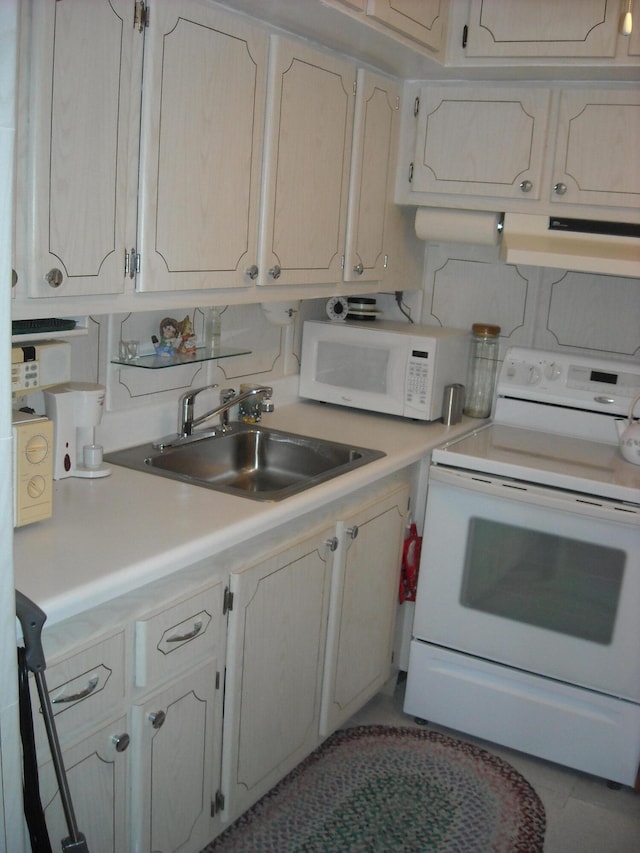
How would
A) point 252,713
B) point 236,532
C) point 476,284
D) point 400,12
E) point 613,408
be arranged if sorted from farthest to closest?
point 476,284 → point 613,408 → point 400,12 → point 252,713 → point 236,532

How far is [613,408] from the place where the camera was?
3066 millimetres

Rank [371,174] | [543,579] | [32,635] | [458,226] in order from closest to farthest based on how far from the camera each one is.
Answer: [32,635], [543,579], [371,174], [458,226]

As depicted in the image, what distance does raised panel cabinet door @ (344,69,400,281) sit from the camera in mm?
2756

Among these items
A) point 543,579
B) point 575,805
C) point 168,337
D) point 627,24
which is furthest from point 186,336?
point 575,805

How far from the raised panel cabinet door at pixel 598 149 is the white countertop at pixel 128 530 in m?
1.03

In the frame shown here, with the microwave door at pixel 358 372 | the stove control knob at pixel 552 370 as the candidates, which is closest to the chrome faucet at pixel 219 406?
the microwave door at pixel 358 372

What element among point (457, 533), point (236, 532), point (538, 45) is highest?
point (538, 45)

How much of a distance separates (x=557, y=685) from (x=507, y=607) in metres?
0.27

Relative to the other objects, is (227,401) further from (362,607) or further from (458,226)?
(458,226)

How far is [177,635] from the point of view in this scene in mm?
1881

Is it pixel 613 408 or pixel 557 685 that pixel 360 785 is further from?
pixel 613 408

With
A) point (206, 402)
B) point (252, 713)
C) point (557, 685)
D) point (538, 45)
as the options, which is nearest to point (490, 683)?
point (557, 685)

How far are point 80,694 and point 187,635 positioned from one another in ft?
1.01

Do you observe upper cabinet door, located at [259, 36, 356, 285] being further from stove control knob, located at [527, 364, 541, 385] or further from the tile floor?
the tile floor
